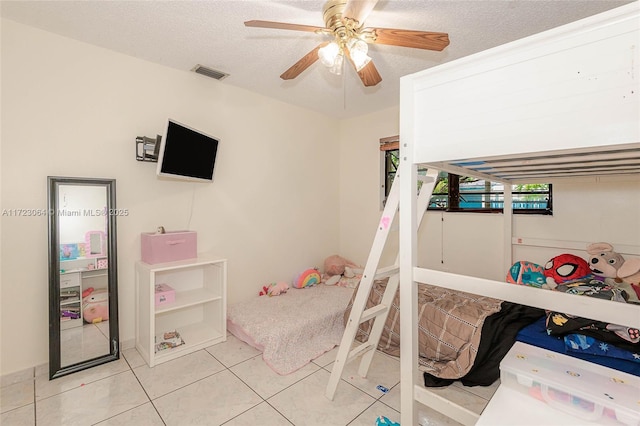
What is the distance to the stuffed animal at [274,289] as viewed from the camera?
10.3 feet

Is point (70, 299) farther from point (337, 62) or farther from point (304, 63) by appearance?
point (337, 62)

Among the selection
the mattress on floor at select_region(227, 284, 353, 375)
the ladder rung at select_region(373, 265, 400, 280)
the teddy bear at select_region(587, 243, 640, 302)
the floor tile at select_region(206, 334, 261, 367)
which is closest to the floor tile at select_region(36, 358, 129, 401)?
the floor tile at select_region(206, 334, 261, 367)

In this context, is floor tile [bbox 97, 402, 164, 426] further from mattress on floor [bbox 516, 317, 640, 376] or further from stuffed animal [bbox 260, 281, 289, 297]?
mattress on floor [bbox 516, 317, 640, 376]

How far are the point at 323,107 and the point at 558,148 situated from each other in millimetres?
3072

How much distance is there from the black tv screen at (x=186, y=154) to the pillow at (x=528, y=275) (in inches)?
107

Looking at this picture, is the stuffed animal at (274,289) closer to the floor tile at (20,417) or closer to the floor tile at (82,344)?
the floor tile at (82,344)

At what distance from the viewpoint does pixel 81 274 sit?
2123 mm


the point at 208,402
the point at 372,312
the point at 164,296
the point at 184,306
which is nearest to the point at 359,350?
the point at 372,312

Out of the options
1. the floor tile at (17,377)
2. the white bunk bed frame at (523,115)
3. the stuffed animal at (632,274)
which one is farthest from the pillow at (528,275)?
the floor tile at (17,377)

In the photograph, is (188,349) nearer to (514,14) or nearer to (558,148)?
(558,148)

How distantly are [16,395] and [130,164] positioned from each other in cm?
167

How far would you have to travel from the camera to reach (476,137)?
1.00m

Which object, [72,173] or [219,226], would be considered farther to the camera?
[219,226]

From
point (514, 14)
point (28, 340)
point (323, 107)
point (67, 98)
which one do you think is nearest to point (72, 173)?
point (67, 98)
